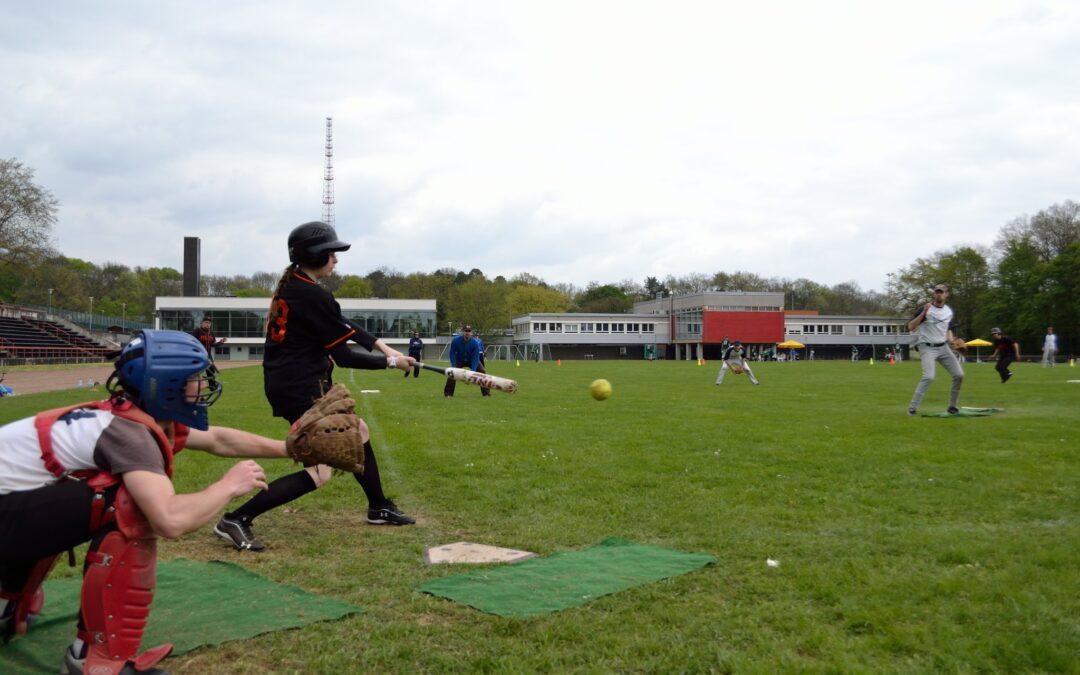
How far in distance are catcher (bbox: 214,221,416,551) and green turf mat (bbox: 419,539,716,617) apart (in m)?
1.30

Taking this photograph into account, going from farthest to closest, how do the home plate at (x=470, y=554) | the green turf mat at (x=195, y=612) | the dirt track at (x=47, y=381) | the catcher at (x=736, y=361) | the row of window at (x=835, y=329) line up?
the row of window at (x=835, y=329) → the catcher at (x=736, y=361) → the dirt track at (x=47, y=381) → the home plate at (x=470, y=554) → the green turf mat at (x=195, y=612)

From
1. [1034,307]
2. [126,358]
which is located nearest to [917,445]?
[126,358]

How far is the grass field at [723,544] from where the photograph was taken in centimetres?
346

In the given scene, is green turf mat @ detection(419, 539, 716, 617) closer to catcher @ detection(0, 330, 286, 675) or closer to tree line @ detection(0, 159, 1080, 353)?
catcher @ detection(0, 330, 286, 675)

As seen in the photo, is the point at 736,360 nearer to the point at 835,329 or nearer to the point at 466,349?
the point at 466,349

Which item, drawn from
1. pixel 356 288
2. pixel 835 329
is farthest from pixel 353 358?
pixel 356 288

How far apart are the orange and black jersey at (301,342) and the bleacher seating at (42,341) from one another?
47.3 metres

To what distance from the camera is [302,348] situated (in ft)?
17.7

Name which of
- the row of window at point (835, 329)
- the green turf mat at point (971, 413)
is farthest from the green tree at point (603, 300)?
the green turf mat at point (971, 413)

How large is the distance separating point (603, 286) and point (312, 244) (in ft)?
439

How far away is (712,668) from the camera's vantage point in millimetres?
3303

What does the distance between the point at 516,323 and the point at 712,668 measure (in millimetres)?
104464

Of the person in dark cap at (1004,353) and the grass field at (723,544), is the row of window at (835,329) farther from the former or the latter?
the grass field at (723,544)

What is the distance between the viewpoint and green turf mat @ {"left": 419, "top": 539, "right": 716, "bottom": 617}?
13.6 ft
